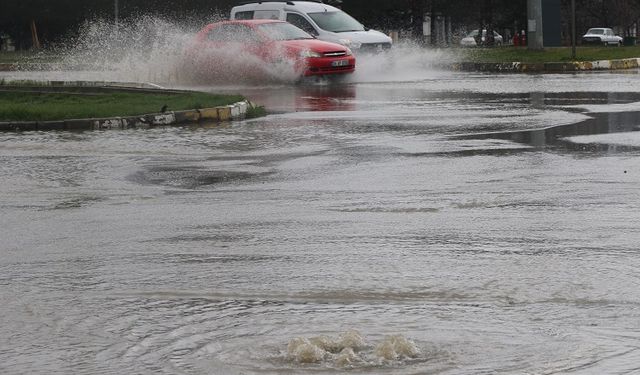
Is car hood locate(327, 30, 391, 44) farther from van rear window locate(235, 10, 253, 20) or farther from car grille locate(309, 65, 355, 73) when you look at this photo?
van rear window locate(235, 10, 253, 20)

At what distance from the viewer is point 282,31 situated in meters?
30.9

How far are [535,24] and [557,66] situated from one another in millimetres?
7289

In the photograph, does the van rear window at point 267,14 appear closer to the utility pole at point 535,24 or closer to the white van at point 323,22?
the white van at point 323,22

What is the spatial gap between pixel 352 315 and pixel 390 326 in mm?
291

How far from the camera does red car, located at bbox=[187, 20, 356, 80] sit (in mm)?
29156

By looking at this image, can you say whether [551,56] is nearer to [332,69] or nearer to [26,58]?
[332,69]

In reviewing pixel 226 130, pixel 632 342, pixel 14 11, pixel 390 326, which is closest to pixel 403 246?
pixel 390 326

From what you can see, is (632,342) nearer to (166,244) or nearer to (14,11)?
(166,244)

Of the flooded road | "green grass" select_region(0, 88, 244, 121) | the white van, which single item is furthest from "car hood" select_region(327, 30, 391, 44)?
the flooded road

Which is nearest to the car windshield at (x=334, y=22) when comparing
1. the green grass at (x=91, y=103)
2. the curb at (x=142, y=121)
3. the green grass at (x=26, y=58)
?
the green grass at (x=91, y=103)

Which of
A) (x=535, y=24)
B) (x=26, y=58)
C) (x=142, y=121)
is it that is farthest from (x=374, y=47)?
(x=26, y=58)

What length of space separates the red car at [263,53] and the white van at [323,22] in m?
2.13

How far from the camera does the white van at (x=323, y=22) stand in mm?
32938

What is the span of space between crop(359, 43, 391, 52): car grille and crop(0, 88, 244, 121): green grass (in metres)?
9.94
